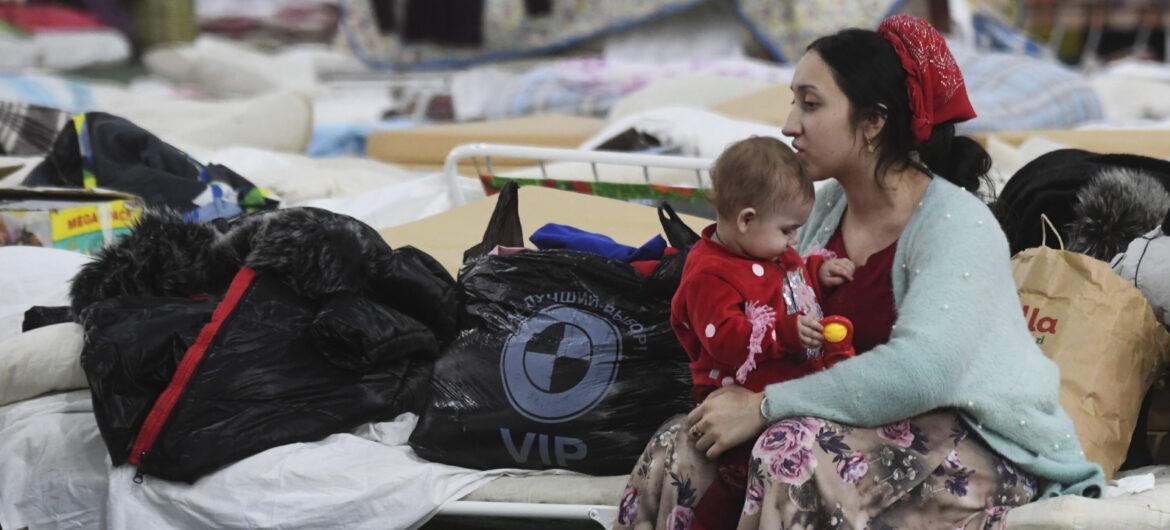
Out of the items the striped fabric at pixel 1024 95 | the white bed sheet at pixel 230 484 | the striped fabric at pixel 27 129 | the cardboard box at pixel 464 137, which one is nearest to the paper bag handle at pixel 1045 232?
the white bed sheet at pixel 230 484

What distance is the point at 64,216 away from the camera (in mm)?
3125

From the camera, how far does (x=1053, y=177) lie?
2.52 m

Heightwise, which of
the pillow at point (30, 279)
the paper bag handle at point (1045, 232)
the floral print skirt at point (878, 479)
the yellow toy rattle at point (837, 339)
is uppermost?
the yellow toy rattle at point (837, 339)

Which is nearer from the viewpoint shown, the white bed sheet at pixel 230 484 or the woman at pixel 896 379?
the woman at pixel 896 379

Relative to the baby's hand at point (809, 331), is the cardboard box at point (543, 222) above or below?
below

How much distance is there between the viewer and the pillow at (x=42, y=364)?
2400 mm

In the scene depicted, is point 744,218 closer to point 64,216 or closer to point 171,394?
point 171,394

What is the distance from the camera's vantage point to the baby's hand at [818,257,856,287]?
195 centimetres

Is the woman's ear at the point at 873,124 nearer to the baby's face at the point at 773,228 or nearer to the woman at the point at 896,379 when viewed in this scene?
the woman at the point at 896,379

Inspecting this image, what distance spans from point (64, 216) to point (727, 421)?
189cm

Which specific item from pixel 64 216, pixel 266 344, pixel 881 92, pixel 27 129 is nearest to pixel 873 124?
pixel 881 92

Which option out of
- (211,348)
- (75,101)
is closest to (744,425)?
(211,348)

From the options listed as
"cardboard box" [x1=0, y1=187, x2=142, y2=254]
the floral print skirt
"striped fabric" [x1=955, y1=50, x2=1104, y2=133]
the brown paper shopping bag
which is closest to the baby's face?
the floral print skirt

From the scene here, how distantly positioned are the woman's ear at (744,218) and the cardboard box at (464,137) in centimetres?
267
